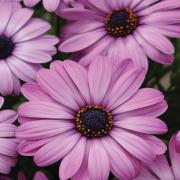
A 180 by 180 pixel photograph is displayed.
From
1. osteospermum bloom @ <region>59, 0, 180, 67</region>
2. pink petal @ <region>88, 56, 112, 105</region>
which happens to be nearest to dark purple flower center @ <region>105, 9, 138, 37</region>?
osteospermum bloom @ <region>59, 0, 180, 67</region>

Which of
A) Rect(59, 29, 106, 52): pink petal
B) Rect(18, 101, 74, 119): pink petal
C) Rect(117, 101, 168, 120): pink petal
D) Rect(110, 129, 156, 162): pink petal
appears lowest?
Rect(110, 129, 156, 162): pink petal

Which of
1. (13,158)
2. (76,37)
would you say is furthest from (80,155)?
(76,37)

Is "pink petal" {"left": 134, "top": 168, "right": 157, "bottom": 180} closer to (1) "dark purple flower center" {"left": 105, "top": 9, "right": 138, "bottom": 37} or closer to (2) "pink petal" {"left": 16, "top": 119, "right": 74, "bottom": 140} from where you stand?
(2) "pink petal" {"left": 16, "top": 119, "right": 74, "bottom": 140}

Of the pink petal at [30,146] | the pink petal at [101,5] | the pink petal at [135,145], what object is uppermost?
the pink petal at [101,5]

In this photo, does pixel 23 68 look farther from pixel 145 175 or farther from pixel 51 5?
pixel 145 175

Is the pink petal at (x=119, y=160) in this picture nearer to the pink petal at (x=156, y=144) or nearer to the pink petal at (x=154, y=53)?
the pink petal at (x=156, y=144)

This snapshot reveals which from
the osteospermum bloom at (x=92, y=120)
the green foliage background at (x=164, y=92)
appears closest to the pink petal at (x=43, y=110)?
the osteospermum bloom at (x=92, y=120)

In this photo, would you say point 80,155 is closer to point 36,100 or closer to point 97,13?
point 36,100
